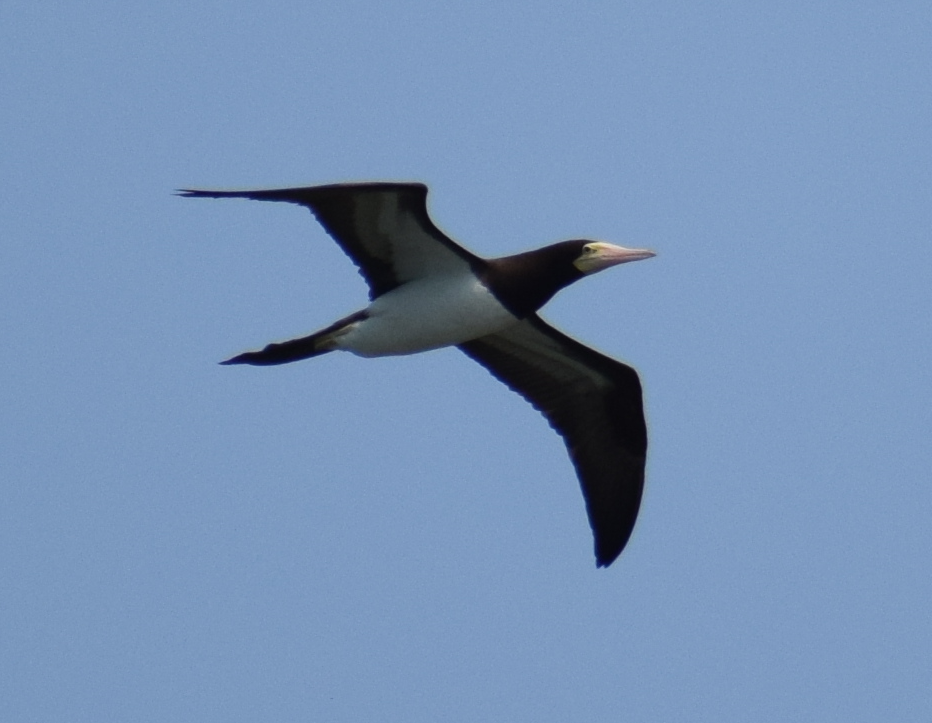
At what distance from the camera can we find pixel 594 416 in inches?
547

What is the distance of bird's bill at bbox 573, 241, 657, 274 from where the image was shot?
12.2 metres

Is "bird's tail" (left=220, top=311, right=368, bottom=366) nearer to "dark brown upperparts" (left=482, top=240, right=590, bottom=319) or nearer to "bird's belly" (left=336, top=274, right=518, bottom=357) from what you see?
"bird's belly" (left=336, top=274, right=518, bottom=357)

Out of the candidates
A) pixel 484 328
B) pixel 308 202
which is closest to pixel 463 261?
pixel 484 328

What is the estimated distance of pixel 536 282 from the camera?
12.1 meters

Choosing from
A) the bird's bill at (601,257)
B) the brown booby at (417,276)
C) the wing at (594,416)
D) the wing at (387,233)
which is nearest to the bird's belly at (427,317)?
the brown booby at (417,276)

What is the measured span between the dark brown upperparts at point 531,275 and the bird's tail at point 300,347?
104cm

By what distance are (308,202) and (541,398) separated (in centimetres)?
Result: 341

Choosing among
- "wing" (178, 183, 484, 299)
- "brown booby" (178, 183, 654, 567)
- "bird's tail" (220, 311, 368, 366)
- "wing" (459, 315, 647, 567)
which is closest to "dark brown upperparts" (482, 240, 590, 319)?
"brown booby" (178, 183, 654, 567)

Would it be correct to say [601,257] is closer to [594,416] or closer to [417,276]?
[417,276]

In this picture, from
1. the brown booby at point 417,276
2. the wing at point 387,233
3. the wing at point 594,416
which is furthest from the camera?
the wing at point 594,416

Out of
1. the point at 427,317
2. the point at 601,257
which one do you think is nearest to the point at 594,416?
the point at 601,257

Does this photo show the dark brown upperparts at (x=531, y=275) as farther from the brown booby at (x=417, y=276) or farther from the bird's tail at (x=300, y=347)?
the bird's tail at (x=300, y=347)

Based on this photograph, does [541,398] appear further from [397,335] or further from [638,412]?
[397,335]

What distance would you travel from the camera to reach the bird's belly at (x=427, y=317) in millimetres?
12078
